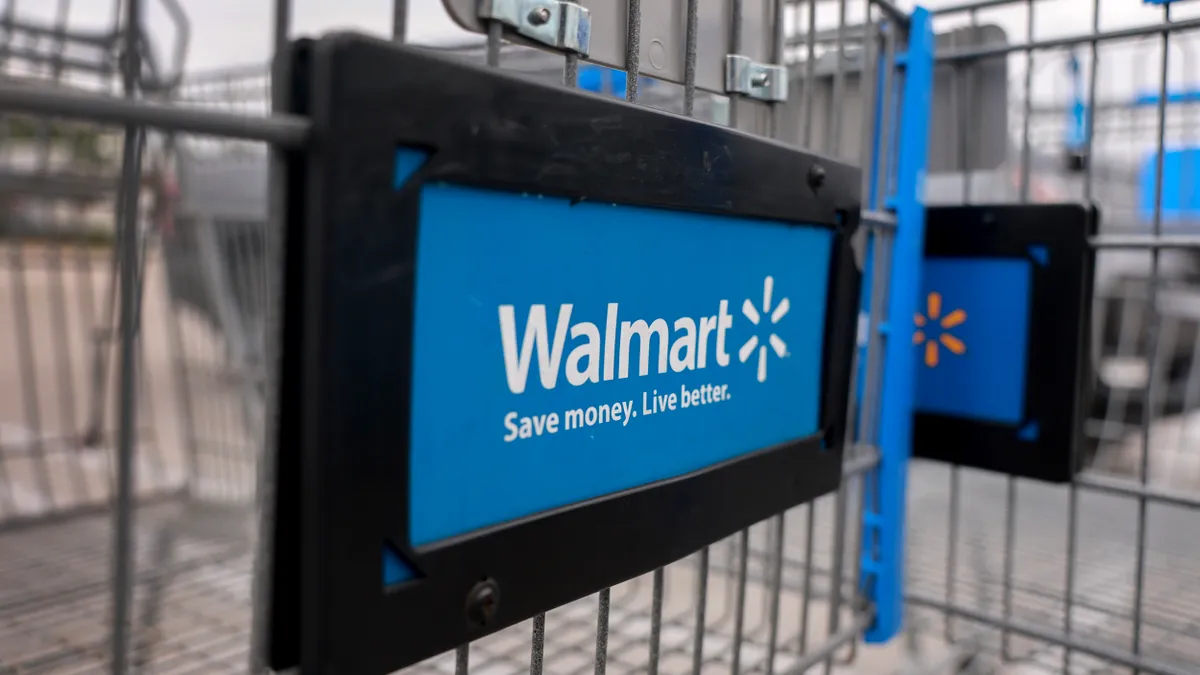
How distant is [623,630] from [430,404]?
3.16 ft

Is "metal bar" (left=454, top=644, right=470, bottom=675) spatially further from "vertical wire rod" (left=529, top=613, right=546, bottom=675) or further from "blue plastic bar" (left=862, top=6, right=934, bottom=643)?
"blue plastic bar" (left=862, top=6, right=934, bottom=643)

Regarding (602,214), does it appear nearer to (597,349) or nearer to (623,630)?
(597,349)

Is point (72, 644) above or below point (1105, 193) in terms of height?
below

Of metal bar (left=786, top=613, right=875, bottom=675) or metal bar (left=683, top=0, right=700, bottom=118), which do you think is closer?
metal bar (left=683, top=0, right=700, bottom=118)

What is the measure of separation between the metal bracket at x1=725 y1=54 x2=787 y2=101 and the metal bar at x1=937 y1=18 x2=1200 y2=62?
599 mm

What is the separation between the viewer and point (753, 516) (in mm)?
800

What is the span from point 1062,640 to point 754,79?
91 cm

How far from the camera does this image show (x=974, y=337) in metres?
1.26

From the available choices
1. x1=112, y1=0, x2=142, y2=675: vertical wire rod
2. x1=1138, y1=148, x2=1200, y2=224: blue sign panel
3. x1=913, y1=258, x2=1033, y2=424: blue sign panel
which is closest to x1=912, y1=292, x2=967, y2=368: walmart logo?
x1=913, y1=258, x2=1033, y2=424: blue sign panel

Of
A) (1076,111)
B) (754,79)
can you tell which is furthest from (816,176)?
(1076,111)

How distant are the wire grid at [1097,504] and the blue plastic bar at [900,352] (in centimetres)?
12

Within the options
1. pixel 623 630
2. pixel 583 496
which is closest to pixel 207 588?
pixel 623 630

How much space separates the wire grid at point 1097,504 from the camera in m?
1.20

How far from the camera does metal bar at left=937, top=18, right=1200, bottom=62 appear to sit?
43.8 inches
